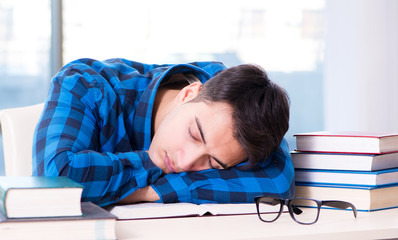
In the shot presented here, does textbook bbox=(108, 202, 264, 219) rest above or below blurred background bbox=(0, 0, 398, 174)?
below

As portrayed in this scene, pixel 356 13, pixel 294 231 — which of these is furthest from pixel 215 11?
pixel 294 231

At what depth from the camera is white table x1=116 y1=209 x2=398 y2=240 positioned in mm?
889

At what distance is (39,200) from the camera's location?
31.9 inches

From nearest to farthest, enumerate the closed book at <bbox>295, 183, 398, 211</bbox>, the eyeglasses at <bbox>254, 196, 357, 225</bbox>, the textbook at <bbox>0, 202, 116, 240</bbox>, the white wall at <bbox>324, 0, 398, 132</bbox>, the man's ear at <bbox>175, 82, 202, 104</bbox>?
the textbook at <bbox>0, 202, 116, 240</bbox>, the eyeglasses at <bbox>254, 196, 357, 225</bbox>, the closed book at <bbox>295, 183, 398, 211</bbox>, the man's ear at <bbox>175, 82, 202, 104</bbox>, the white wall at <bbox>324, 0, 398, 132</bbox>

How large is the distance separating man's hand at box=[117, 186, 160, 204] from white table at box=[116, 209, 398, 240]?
17cm

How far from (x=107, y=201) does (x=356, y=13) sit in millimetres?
2314

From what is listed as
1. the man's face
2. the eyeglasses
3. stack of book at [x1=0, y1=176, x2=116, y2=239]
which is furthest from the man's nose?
stack of book at [x1=0, y1=176, x2=116, y2=239]

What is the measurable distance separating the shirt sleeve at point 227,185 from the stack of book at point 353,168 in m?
0.06

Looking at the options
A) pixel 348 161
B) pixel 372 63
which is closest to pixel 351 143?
pixel 348 161

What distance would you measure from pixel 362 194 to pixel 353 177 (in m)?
0.04

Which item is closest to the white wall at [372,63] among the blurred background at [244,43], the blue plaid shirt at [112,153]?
the blurred background at [244,43]

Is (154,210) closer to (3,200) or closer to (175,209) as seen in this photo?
(175,209)

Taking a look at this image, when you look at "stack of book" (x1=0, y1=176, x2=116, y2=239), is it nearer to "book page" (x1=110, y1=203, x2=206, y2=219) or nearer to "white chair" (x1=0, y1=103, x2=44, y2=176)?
"book page" (x1=110, y1=203, x2=206, y2=219)

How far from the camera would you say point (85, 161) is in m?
1.12
